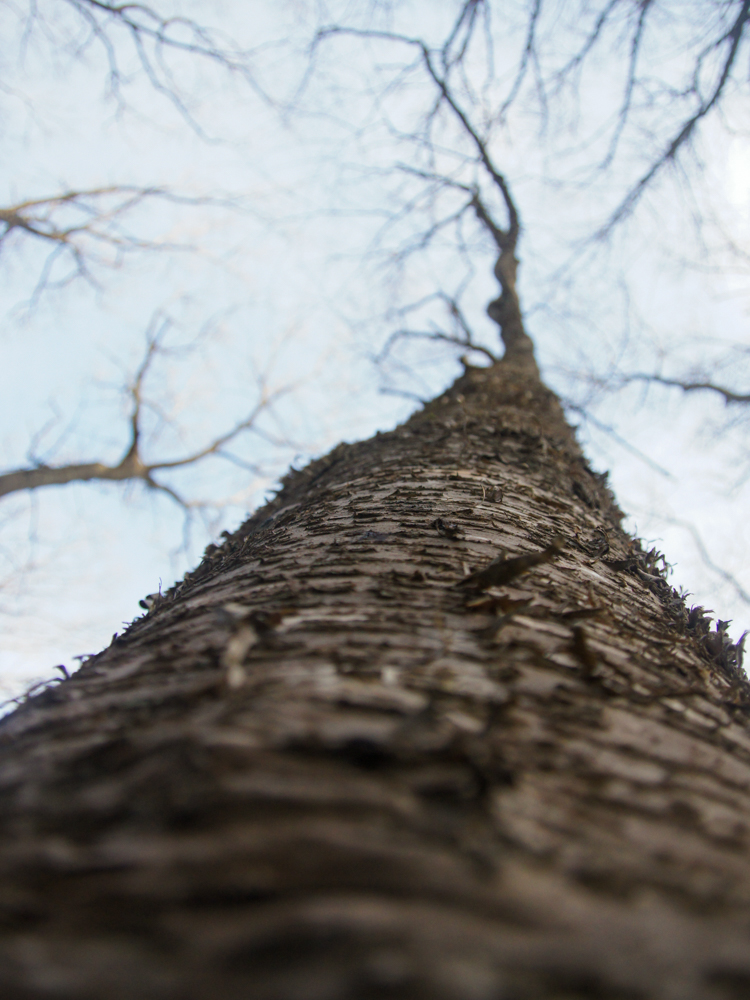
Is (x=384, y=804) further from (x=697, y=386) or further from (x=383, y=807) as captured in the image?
(x=697, y=386)

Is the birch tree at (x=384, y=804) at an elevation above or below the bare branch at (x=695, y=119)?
below

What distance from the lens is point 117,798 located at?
659mm

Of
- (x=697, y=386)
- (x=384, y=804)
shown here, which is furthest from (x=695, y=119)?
(x=384, y=804)

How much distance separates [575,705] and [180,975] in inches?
26.1

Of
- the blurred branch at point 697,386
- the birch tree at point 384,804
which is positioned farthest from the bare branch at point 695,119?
the birch tree at point 384,804

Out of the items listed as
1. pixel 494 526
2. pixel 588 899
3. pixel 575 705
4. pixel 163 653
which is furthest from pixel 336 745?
pixel 494 526

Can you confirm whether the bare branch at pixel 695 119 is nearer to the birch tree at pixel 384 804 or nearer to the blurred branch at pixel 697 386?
the blurred branch at pixel 697 386

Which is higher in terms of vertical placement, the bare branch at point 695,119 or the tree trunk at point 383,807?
the bare branch at point 695,119

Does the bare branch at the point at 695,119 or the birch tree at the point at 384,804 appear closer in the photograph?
the birch tree at the point at 384,804

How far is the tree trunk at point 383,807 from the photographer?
50 cm

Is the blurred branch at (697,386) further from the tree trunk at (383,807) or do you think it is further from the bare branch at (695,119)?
the tree trunk at (383,807)

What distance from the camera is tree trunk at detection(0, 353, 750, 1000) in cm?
50

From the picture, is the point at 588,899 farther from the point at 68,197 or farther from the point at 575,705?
the point at 68,197

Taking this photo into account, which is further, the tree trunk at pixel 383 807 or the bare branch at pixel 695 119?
the bare branch at pixel 695 119
